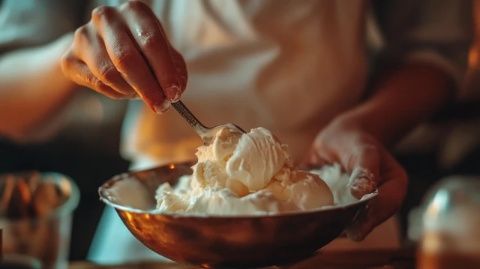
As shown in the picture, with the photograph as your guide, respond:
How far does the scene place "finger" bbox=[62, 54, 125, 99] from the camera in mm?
612

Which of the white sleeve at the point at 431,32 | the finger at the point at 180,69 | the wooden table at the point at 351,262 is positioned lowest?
the wooden table at the point at 351,262

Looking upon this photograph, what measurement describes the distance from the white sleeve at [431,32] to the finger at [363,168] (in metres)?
0.31

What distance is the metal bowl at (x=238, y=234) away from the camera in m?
0.50

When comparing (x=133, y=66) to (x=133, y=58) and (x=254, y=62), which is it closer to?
(x=133, y=58)

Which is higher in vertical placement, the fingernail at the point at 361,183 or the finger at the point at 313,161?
the fingernail at the point at 361,183

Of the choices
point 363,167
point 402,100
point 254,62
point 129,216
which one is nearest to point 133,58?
point 129,216

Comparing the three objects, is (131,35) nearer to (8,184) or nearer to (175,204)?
(175,204)

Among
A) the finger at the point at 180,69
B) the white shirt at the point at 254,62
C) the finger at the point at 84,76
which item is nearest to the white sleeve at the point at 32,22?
the white shirt at the point at 254,62

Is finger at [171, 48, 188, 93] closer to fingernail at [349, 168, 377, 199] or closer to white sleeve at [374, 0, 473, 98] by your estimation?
fingernail at [349, 168, 377, 199]

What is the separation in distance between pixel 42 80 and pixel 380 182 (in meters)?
0.43

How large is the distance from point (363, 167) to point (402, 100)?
0.29 meters

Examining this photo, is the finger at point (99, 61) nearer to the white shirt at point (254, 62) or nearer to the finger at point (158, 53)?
the finger at point (158, 53)

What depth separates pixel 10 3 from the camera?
951 millimetres

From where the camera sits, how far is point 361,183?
0.61m
